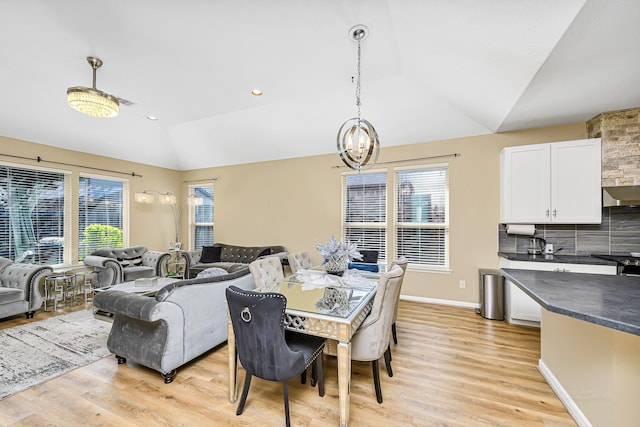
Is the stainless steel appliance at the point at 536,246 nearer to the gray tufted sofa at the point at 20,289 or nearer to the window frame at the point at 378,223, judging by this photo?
the window frame at the point at 378,223

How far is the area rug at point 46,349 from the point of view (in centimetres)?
237

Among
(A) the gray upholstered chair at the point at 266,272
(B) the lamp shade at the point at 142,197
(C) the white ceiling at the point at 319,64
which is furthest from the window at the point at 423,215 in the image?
(B) the lamp shade at the point at 142,197

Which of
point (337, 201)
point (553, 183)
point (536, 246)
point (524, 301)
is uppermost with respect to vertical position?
point (553, 183)

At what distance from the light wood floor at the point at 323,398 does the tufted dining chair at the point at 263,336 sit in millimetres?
466

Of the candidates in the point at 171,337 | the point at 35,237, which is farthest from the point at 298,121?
the point at 35,237

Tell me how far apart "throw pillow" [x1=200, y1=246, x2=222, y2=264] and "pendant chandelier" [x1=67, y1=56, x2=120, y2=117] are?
3.59 metres

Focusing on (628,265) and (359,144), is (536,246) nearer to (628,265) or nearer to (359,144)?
(628,265)

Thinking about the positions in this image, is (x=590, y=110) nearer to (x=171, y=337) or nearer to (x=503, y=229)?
(x=503, y=229)

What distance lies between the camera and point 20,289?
146 inches

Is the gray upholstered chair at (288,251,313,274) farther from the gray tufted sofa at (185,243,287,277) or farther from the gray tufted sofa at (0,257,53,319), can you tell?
the gray tufted sofa at (0,257,53,319)

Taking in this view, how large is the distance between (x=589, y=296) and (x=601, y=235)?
3120mm

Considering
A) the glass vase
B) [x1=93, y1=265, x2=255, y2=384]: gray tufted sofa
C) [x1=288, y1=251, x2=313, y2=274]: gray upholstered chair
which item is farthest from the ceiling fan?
the glass vase

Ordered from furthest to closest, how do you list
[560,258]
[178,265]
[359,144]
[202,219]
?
1. [202,219]
2. [178,265]
3. [560,258]
4. [359,144]

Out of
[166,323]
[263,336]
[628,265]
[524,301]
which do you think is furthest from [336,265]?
[628,265]
